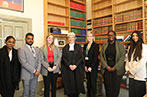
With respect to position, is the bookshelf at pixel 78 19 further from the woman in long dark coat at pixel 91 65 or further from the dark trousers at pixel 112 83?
the dark trousers at pixel 112 83

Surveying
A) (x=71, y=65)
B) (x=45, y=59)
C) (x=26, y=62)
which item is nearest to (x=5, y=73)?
(x=26, y=62)

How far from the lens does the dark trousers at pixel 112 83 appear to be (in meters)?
2.54

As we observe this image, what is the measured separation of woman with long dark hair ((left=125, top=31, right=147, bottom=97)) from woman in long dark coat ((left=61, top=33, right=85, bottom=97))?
963mm

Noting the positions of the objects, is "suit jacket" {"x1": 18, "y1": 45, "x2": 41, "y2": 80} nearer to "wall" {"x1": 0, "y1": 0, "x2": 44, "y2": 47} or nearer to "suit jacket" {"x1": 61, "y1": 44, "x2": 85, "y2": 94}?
"suit jacket" {"x1": 61, "y1": 44, "x2": 85, "y2": 94}

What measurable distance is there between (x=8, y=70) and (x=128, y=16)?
3.57m

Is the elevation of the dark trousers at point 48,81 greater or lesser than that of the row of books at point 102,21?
lesser

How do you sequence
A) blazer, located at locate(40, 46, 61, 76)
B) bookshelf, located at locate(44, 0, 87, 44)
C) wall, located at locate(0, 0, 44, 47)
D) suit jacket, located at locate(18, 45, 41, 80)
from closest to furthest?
1. suit jacket, located at locate(18, 45, 41, 80)
2. blazer, located at locate(40, 46, 61, 76)
3. wall, located at locate(0, 0, 44, 47)
4. bookshelf, located at locate(44, 0, 87, 44)

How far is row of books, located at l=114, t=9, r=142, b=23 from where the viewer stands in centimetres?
362

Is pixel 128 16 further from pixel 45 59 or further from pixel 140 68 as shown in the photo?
pixel 45 59

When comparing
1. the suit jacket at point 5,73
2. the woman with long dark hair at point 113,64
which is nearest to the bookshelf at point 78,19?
the woman with long dark hair at point 113,64

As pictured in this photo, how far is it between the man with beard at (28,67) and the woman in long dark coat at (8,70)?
0.40 ft

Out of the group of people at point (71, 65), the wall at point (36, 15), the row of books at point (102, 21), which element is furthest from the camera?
the row of books at point (102, 21)

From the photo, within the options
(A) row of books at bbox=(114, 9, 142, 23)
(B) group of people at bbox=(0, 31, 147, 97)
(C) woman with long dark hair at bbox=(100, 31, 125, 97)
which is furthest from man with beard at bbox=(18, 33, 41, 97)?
(A) row of books at bbox=(114, 9, 142, 23)

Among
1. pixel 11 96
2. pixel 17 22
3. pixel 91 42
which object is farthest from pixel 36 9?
pixel 11 96
